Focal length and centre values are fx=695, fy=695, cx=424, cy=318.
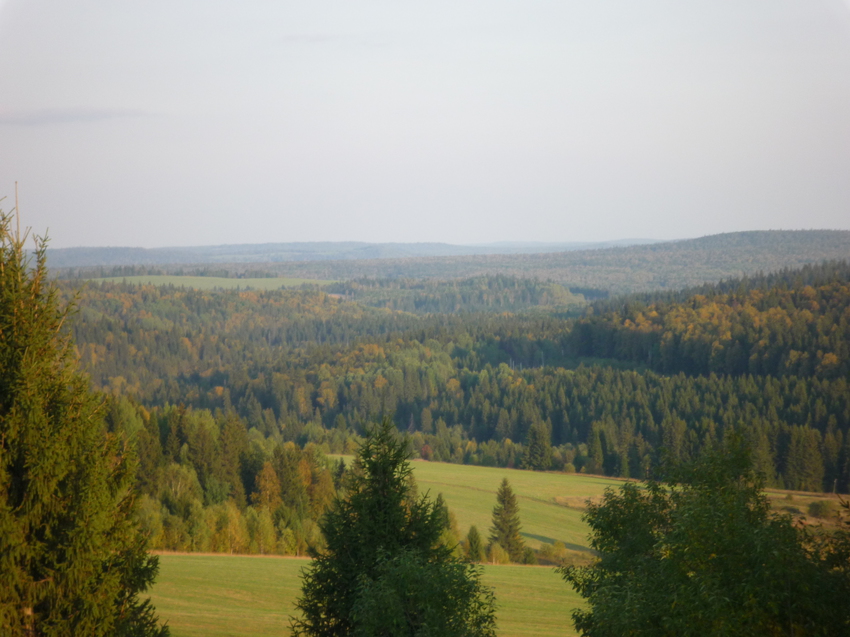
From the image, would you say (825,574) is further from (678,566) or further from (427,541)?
(427,541)

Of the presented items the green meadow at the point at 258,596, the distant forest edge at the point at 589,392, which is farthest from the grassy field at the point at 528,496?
the green meadow at the point at 258,596

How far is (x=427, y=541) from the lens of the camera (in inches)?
741

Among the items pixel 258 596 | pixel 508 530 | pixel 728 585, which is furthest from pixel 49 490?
pixel 508 530

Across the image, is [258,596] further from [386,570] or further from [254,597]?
[386,570]

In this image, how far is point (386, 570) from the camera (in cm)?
1633

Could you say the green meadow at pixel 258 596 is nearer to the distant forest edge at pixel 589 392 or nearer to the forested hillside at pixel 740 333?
the distant forest edge at pixel 589 392

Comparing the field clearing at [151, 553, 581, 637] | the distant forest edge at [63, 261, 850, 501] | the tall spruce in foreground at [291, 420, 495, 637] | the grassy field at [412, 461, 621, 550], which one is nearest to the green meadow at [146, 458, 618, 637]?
the field clearing at [151, 553, 581, 637]

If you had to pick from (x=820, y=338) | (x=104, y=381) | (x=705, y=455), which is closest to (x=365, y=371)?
(x=104, y=381)

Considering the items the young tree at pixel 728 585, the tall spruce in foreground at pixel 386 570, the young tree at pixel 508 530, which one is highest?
the young tree at pixel 728 585

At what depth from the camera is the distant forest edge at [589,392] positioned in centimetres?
9856

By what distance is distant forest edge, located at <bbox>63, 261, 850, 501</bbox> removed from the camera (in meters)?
98.6

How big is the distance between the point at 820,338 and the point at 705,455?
5222 inches

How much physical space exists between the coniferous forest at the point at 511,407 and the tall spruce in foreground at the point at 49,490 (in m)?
9.51

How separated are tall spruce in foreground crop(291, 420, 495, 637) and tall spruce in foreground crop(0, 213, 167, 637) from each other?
544 cm
